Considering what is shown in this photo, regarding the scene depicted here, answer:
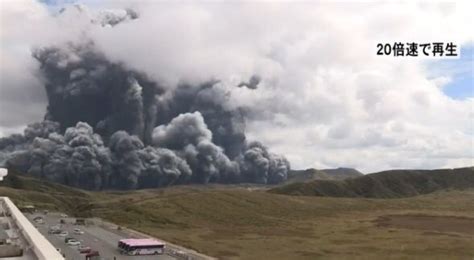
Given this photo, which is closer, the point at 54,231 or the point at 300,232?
the point at 54,231

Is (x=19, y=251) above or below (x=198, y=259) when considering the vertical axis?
above

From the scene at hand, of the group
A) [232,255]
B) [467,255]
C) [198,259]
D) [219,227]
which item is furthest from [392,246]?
[219,227]

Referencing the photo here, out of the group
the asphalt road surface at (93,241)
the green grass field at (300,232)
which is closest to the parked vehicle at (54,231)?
the asphalt road surface at (93,241)

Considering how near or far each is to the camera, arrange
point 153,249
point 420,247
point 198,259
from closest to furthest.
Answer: point 198,259
point 153,249
point 420,247

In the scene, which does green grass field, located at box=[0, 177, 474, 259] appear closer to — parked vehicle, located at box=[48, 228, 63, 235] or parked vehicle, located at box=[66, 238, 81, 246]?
parked vehicle, located at box=[66, 238, 81, 246]

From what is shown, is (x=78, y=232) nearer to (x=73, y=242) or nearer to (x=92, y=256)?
(x=73, y=242)

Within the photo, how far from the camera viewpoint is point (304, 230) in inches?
6083

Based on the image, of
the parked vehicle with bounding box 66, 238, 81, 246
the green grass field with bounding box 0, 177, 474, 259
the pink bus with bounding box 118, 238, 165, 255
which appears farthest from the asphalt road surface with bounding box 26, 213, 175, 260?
the green grass field with bounding box 0, 177, 474, 259

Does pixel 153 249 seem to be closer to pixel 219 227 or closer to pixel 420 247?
pixel 420 247

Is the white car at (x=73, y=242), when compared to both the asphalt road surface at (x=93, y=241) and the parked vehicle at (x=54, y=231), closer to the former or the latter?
the asphalt road surface at (x=93, y=241)

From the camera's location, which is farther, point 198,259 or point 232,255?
point 232,255

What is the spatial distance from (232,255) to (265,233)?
41.9m

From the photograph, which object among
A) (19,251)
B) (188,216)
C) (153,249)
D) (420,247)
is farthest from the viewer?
(188,216)

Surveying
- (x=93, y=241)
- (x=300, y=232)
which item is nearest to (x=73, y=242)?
(x=93, y=241)
